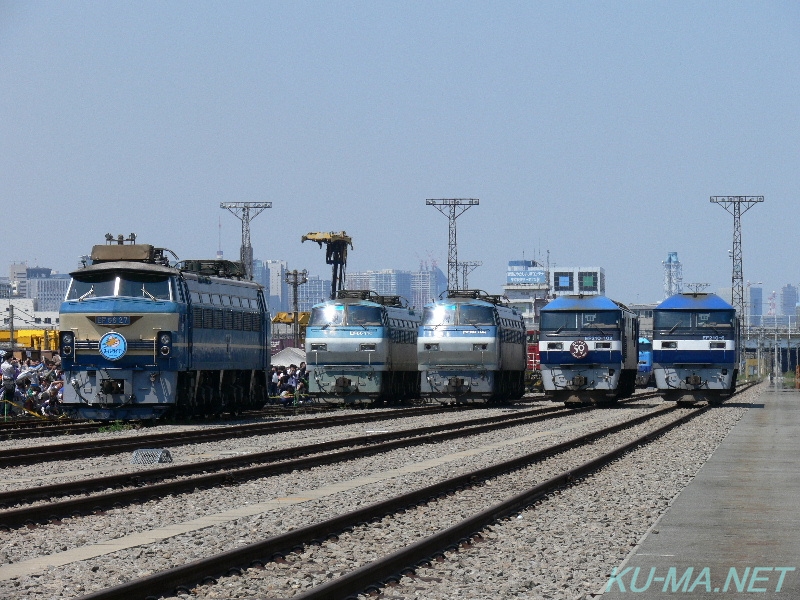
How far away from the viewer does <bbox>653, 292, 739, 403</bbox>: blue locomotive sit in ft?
150

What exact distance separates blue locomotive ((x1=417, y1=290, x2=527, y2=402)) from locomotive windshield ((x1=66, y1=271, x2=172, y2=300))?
1508cm

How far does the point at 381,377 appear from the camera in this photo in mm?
44062

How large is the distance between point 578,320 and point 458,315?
411 cm

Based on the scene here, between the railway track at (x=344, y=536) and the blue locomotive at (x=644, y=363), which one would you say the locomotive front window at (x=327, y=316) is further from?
the blue locomotive at (x=644, y=363)

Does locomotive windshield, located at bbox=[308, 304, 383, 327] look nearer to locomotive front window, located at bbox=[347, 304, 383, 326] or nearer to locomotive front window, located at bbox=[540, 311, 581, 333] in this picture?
locomotive front window, located at bbox=[347, 304, 383, 326]

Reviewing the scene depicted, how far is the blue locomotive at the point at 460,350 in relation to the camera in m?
43.8

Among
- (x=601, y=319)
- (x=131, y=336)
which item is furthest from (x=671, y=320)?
(x=131, y=336)

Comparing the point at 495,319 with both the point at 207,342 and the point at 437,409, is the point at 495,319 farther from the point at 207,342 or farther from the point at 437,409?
the point at 207,342

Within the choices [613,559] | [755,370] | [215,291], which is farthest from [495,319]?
[755,370]

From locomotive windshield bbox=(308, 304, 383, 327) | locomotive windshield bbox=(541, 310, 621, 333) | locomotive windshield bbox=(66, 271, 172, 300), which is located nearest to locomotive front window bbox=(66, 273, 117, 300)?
locomotive windshield bbox=(66, 271, 172, 300)

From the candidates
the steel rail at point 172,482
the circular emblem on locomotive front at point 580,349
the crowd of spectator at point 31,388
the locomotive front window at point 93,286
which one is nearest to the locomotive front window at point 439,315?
the circular emblem on locomotive front at point 580,349

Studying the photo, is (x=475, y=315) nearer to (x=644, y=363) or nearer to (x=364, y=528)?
(x=364, y=528)

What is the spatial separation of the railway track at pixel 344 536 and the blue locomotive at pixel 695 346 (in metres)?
28.1

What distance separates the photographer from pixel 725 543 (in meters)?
12.2
